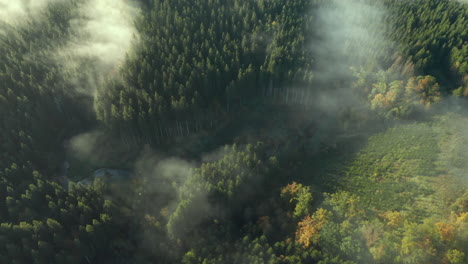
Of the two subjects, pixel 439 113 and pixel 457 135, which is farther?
pixel 439 113

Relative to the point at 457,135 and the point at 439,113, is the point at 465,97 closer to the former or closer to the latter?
the point at 439,113

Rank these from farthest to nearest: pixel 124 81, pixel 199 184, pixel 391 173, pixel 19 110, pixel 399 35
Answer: pixel 399 35 → pixel 124 81 → pixel 19 110 → pixel 391 173 → pixel 199 184

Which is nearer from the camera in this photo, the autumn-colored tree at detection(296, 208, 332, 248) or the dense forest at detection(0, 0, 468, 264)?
the autumn-colored tree at detection(296, 208, 332, 248)

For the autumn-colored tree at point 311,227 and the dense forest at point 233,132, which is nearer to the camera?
the autumn-colored tree at point 311,227

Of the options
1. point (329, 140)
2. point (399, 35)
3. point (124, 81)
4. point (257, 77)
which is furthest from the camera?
point (399, 35)

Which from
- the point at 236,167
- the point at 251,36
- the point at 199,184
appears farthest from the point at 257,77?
the point at 199,184

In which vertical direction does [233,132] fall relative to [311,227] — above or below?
above

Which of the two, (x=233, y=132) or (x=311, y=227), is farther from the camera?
(x=233, y=132)

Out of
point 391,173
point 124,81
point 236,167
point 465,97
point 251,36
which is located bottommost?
point 391,173
